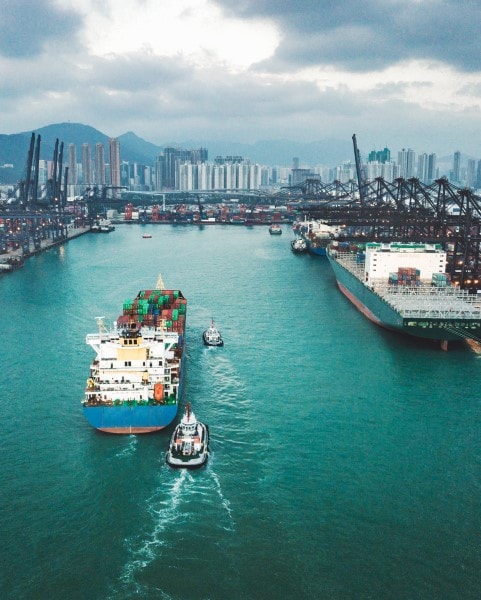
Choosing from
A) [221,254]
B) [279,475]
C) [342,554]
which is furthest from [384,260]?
[221,254]

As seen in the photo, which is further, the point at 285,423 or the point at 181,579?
the point at 285,423

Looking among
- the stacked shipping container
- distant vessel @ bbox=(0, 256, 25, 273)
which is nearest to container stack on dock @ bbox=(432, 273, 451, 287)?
the stacked shipping container

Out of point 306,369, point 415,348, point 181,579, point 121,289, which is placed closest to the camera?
point 181,579

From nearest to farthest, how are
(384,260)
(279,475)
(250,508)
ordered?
(250,508)
(279,475)
(384,260)

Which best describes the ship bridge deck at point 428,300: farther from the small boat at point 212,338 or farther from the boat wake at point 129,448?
the boat wake at point 129,448

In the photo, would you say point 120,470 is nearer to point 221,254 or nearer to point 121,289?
point 121,289

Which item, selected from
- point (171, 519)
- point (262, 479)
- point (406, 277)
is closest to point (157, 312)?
point (262, 479)
